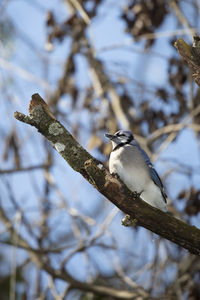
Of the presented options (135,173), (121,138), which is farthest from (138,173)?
(121,138)

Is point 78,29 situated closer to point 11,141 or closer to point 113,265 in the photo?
point 11,141

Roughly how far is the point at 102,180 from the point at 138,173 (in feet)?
3.93

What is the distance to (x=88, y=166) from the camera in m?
2.53

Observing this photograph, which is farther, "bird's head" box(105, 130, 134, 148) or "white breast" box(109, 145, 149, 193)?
"bird's head" box(105, 130, 134, 148)

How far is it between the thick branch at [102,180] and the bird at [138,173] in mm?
994

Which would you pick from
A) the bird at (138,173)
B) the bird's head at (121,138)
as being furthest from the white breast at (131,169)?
the bird's head at (121,138)

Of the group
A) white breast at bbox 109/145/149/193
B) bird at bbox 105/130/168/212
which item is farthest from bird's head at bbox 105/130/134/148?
white breast at bbox 109/145/149/193

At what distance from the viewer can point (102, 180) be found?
8.41 ft

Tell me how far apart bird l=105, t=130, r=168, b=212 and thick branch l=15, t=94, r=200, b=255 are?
3.26 feet

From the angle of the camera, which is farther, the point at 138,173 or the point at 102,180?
the point at 138,173

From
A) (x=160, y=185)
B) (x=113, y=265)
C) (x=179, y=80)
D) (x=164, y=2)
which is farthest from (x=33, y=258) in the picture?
(x=164, y=2)

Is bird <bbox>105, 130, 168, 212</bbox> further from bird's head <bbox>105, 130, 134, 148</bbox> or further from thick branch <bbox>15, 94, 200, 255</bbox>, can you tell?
thick branch <bbox>15, 94, 200, 255</bbox>

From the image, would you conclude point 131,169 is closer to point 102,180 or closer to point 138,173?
point 138,173

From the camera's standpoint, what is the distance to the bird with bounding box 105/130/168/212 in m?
3.71
